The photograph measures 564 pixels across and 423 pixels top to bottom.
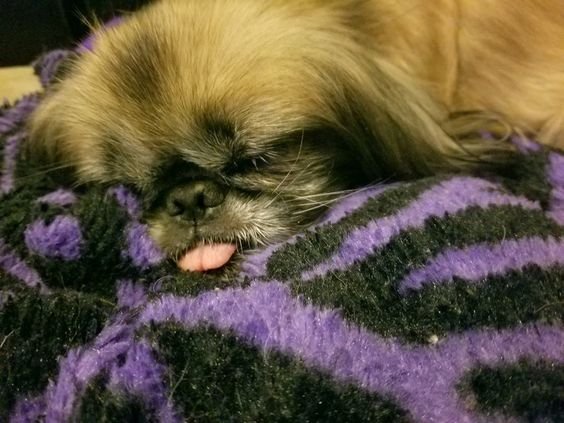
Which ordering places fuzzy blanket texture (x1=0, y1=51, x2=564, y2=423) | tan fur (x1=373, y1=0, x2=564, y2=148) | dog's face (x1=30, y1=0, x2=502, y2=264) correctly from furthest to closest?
tan fur (x1=373, y1=0, x2=564, y2=148)
dog's face (x1=30, y1=0, x2=502, y2=264)
fuzzy blanket texture (x1=0, y1=51, x2=564, y2=423)

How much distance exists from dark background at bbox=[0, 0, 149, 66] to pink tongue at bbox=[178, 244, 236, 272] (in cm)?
77

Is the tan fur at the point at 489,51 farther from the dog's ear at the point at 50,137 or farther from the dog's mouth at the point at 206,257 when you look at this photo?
the dog's ear at the point at 50,137

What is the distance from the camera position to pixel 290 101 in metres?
1.02

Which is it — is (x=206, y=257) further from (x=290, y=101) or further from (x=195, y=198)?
(x=290, y=101)

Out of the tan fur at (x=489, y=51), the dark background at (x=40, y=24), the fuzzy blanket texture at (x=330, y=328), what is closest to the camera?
the fuzzy blanket texture at (x=330, y=328)

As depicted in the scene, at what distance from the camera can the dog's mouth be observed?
1030 millimetres

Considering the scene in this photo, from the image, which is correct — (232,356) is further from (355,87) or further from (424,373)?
(355,87)

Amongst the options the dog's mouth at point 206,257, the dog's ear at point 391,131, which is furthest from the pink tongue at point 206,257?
the dog's ear at point 391,131

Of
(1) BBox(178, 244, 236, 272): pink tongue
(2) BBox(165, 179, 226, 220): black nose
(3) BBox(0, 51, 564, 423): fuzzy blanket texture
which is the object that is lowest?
(1) BBox(178, 244, 236, 272): pink tongue

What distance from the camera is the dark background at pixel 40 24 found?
5.44 ft

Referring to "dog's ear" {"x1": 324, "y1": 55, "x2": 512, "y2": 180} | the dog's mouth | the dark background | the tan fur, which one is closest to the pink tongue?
the dog's mouth

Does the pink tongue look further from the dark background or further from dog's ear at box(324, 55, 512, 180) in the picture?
the dark background

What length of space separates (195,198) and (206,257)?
9cm

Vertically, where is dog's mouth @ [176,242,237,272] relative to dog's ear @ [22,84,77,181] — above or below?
below
